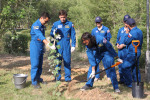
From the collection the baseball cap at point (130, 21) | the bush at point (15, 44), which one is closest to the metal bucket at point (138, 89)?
the baseball cap at point (130, 21)

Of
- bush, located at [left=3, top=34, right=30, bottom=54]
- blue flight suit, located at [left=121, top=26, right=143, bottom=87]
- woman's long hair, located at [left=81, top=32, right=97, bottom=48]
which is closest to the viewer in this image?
woman's long hair, located at [left=81, top=32, right=97, bottom=48]

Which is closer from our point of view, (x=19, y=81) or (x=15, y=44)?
(x=19, y=81)

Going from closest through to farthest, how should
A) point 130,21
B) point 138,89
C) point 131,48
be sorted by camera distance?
point 138,89 < point 130,21 < point 131,48

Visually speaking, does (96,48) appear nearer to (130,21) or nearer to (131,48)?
(131,48)

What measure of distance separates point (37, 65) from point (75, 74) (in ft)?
6.30

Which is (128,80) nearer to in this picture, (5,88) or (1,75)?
(5,88)

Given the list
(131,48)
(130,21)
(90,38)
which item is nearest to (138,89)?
(131,48)

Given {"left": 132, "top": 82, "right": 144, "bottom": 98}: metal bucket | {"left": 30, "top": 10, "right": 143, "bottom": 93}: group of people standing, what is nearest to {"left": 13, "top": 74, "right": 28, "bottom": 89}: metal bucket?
{"left": 30, "top": 10, "right": 143, "bottom": 93}: group of people standing

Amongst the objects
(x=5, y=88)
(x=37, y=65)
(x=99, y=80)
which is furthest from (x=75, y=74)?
(x=5, y=88)

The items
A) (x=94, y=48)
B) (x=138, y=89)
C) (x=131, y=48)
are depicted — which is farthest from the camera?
(x=131, y=48)

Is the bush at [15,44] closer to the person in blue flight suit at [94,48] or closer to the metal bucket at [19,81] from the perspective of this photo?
the metal bucket at [19,81]

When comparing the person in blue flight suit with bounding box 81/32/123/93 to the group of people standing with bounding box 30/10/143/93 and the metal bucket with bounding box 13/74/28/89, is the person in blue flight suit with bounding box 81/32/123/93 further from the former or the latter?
the metal bucket with bounding box 13/74/28/89

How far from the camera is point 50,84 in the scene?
529 centimetres

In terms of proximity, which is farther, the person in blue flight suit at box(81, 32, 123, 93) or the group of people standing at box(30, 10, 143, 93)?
the group of people standing at box(30, 10, 143, 93)
